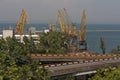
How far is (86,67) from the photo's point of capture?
85.9m

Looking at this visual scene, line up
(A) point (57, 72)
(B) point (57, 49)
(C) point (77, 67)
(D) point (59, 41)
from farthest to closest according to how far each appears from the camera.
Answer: (D) point (59, 41) → (B) point (57, 49) → (C) point (77, 67) → (A) point (57, 72)

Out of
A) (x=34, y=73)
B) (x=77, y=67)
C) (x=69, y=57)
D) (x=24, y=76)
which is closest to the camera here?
(x=24, y=76)

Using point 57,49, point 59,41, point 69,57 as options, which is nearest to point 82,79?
point 69,57

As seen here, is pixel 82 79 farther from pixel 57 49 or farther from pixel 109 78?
pixel 57 49

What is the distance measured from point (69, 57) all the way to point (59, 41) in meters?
51.1

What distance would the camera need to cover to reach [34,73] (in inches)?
2179

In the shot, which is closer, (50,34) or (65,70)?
(65,70)

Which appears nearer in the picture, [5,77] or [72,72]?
[5,77]

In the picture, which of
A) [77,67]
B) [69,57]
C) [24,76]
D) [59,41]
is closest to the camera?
[24,76]

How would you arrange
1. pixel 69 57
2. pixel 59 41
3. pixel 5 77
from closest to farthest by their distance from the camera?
pixel 5 77 → pixel 69 57 → pixel 59 41

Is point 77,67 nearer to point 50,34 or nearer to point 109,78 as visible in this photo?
point 109,78

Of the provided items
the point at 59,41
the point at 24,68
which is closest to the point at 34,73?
the point at 24,68

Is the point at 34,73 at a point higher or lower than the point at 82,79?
higher

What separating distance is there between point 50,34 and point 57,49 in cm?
2342
